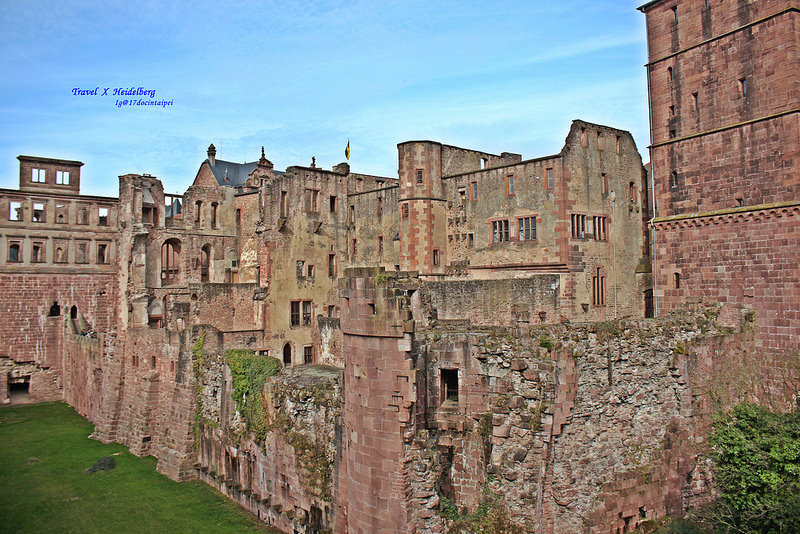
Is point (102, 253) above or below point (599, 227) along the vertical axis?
above

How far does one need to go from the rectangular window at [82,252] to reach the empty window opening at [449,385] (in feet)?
123

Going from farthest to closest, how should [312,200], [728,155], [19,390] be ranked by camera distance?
1. [19,390]
2. [312,200]
3. [728,155]

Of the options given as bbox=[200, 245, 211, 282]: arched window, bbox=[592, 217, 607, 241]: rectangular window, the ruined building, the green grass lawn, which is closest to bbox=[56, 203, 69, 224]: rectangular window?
the ruined building

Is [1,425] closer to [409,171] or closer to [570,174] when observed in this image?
[409,171]

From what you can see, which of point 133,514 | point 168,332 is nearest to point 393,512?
point 133,514

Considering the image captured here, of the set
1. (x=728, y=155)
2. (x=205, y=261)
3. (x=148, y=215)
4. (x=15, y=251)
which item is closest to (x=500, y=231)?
(x=728, y=155)

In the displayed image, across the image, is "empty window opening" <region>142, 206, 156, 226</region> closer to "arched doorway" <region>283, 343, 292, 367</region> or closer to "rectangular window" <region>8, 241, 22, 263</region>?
"rectangular window" <region>8, 241, 22, 263</region>

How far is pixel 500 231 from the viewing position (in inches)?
1344

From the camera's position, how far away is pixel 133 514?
22922mm

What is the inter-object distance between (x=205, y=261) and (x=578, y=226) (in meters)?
24.7

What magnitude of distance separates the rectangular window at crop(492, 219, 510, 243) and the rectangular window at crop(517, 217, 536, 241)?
2.66 ft

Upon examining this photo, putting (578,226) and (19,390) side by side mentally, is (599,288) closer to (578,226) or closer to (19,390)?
(578,226)

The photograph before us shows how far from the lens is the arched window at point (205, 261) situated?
42531 mm

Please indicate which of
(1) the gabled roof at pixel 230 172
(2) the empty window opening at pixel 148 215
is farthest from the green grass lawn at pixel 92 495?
(1) the gabled roof at pixel 230 172
